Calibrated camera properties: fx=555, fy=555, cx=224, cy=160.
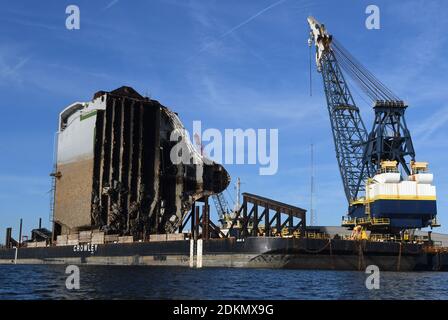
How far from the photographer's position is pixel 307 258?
208ft

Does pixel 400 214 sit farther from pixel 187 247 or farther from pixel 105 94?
pixel 105 94

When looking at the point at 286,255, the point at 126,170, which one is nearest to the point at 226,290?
the point at 286,255

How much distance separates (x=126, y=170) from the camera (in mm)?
85812

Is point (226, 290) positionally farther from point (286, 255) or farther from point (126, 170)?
point (126, 170)

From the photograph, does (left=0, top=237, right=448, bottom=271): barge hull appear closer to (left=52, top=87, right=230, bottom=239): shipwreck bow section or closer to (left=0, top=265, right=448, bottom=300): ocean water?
(left=52, top=87, right=230, bottom=239): shipwreck bow section

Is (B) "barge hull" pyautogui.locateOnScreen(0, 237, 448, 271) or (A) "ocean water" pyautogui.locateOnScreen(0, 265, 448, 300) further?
(B) "barge hull" pyautogui.locateOnScreen(0, 237, 448, 271)

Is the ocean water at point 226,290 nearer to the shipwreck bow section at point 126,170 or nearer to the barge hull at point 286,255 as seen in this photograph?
the barge hull at point 286,255

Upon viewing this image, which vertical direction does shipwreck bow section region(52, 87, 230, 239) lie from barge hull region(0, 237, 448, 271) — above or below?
above

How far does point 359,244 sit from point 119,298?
1631 inches

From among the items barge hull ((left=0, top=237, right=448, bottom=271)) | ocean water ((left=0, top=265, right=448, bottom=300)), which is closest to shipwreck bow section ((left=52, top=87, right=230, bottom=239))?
barge hull ((left=0, top=237, right=448, bottom=271))

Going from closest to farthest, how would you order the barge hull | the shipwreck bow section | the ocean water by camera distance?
the ocean water, the barge hull, the shipwreck bow section

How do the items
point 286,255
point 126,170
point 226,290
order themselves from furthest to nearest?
point 126,170 → point 286,255 → point 226,290

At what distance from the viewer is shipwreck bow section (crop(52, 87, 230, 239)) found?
3287 inches
